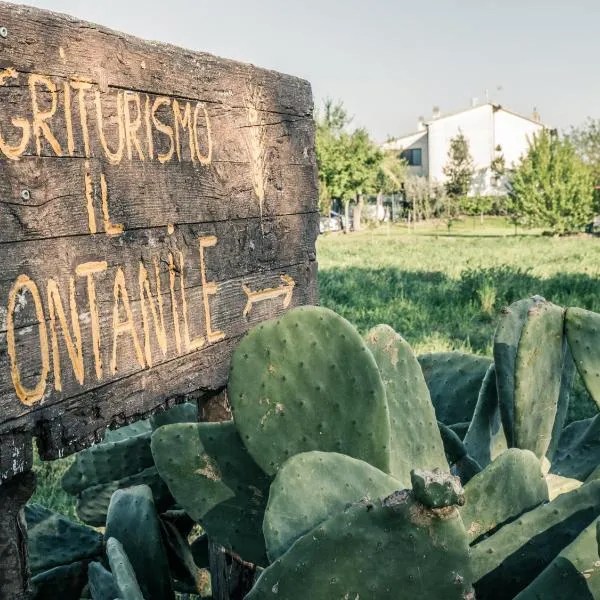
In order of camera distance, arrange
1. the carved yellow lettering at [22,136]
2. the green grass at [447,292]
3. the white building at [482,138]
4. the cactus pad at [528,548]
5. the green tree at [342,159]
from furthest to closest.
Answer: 1. the white building at [482,138]
2. the green tree at [342,159]
3. the green grass at [447,292]
4. the cactus pad at [528,548]
5. the carved yellow lettering at [22,136]

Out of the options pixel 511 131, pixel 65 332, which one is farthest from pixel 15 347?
pixel 511 131

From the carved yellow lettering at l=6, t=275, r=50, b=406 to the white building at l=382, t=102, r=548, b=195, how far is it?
162ft

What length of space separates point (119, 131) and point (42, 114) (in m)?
0.19

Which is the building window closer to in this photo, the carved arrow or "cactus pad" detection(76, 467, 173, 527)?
"cactus pad" detection(76, 467, 173, 527)

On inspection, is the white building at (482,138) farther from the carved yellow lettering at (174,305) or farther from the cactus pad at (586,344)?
the carved yellow lettering at (174,305)

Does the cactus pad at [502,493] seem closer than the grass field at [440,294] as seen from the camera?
Yes

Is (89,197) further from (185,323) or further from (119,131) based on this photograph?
(185,323)

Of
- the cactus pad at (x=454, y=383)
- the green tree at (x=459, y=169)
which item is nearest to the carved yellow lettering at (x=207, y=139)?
the cactus pad at (x=454, y=383)

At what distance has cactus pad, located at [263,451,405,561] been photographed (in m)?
1.23

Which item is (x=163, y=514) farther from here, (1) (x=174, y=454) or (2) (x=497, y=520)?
(2) (x=497, y=520)

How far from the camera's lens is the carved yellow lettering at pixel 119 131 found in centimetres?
140

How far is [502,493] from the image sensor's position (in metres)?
1.44

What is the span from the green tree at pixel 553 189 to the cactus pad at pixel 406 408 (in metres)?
29.3

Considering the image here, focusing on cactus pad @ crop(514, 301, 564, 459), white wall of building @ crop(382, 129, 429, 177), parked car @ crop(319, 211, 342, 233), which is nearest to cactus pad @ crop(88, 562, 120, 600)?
cactus pad @ crop(514, 301, 564, 459)
